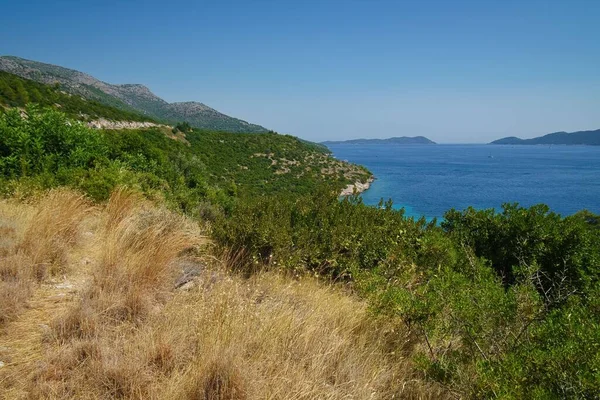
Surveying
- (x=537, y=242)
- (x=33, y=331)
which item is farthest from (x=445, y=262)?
(x=33, y=331)

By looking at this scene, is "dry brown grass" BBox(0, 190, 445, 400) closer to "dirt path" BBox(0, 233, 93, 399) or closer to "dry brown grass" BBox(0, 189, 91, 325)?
"dirt path" BBox(0, 233, 93, 399)

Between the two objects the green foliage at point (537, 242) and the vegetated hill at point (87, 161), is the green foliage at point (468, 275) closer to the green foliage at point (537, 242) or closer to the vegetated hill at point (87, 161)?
the green foliage at point (537, 242)

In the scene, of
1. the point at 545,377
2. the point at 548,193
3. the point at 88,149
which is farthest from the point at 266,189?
the point at 545,377

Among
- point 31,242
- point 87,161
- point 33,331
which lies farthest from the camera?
point 87,161

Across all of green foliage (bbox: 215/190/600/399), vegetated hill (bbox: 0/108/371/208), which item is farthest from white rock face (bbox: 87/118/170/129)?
green foliage (bbox: 215/190/600/399)

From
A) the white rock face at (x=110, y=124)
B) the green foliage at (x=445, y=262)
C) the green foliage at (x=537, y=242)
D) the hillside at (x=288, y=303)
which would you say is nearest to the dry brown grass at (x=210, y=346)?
the hillside at (x=288, y=303)

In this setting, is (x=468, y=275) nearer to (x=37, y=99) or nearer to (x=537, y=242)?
(x=537, y=242)

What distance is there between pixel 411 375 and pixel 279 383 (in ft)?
3.09

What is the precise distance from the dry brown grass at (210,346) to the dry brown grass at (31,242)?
500 millimetres

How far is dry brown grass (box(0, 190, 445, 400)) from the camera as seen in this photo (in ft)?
6.28

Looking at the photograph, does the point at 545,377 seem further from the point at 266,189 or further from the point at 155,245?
the point at 266,189

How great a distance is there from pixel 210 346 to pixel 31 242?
2.85 meters

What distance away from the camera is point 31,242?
3695mm

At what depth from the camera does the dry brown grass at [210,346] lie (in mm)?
1915
